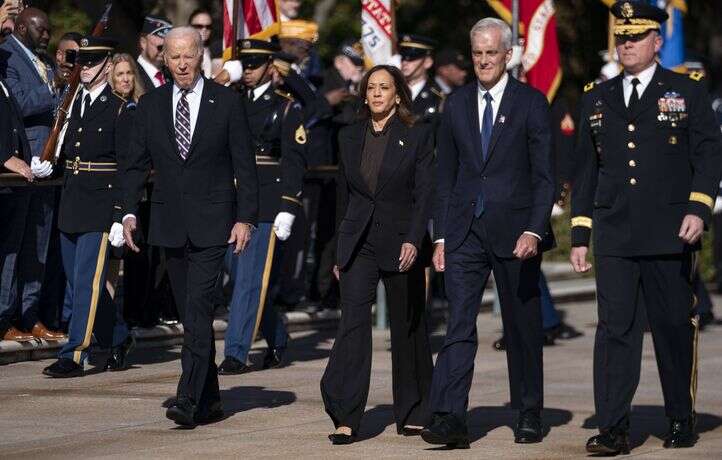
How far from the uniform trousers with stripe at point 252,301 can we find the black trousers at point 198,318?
235cm

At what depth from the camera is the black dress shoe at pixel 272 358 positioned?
13328 mm

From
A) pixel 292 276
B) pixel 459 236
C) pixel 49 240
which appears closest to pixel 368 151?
pixel 459 236

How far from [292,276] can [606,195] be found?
641 cm

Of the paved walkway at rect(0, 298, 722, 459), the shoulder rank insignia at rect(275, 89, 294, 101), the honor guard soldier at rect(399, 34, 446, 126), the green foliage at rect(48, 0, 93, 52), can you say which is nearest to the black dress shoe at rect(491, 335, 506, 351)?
the paved walkway at rect(0, 298, 722, 459)

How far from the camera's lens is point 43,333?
44.3 ft

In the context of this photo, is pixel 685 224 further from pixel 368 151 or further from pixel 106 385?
pixel 106 385

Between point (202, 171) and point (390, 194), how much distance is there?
1034 millimetres

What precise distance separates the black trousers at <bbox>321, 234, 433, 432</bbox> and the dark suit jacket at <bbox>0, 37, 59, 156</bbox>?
3.81 m

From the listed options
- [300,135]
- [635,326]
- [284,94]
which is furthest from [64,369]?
[635,326]

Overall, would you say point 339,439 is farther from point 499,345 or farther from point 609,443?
point 499,345

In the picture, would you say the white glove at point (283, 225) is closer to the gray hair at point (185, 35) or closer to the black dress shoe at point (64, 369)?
the black dress shoe at point (64, 369)

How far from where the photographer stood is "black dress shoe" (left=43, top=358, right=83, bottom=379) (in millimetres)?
12398

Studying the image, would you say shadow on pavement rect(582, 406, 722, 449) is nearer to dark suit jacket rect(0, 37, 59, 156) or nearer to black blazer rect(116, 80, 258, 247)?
black blazer rect(116, 80, 258, 247)

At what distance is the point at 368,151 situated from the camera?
10.4 meters
